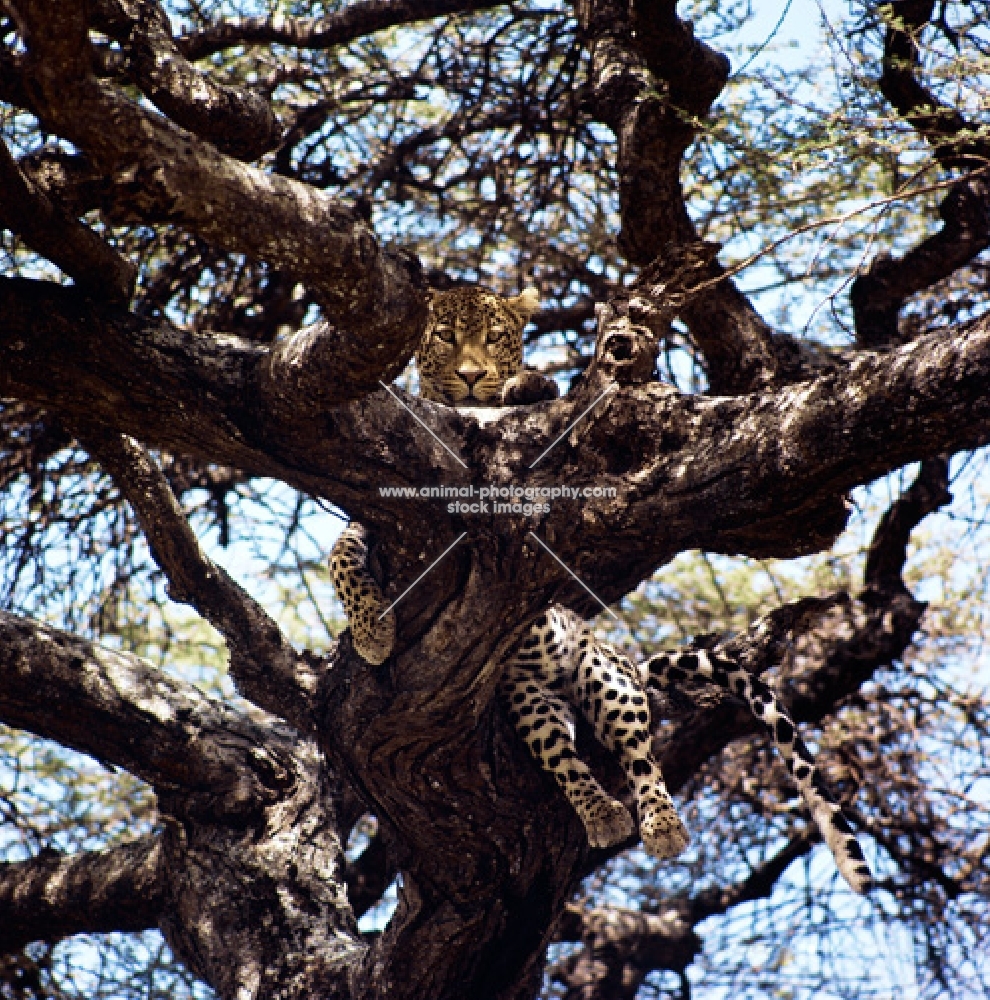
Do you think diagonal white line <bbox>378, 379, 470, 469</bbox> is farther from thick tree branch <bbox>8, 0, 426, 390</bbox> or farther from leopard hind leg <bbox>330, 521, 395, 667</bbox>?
leopard hind leg <bbox>330, 521, 395, 667</bbox>

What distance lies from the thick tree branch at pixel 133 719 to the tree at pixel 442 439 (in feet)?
0.06

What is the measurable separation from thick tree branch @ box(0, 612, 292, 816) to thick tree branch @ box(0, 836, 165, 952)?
1.64 feet

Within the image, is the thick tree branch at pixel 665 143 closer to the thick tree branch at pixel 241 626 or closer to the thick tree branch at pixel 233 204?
the thick tree branch at pixel 233 204

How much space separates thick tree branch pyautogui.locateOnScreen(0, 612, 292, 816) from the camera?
4941mm

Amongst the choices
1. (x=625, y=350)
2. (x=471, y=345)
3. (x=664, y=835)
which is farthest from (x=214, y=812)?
(x=625, y=350)

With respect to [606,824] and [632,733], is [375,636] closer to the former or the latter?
[606,824]

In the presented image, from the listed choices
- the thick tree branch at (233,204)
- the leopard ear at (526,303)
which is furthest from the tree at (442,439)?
the leopard ear at (526,303)

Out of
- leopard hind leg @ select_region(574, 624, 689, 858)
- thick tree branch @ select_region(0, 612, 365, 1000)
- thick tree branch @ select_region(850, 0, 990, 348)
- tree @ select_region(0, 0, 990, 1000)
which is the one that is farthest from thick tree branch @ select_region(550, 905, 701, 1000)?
thick tree branch @ select_region(850, 0, 990, 348)

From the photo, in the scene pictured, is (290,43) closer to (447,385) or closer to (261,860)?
(447,385)

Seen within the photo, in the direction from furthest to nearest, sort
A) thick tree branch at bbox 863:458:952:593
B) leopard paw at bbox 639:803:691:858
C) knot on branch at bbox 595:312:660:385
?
thick tree branch at bbox 863:458:952:593, leopard paw at bbox 639:803:691:858, knot on branch at bbox 595:312:660:385

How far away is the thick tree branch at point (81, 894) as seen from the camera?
5.58 m

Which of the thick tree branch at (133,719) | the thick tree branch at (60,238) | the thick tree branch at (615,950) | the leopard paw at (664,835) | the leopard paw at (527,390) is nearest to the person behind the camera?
the thick tree branch at (60,238)

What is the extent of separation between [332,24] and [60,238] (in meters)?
3.15

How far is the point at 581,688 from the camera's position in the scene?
18.5 feet
